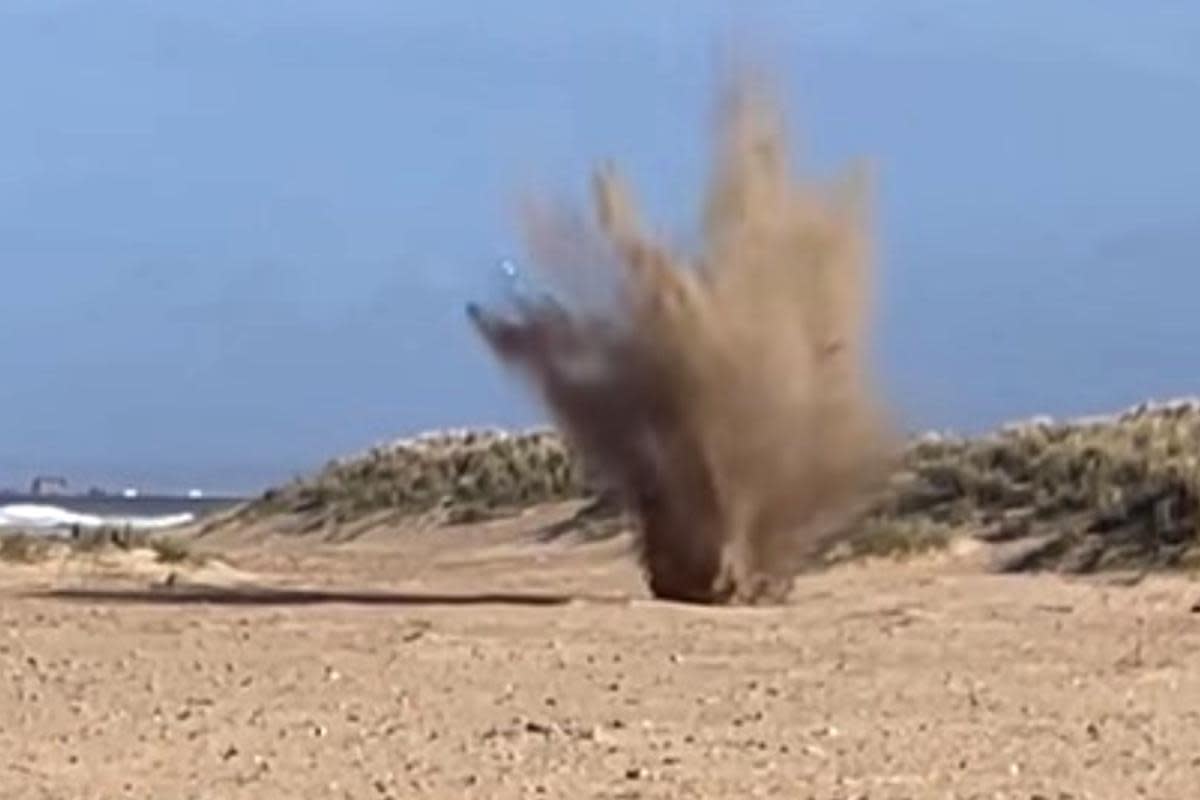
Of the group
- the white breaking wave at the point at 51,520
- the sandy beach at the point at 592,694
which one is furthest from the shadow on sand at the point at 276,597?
the white breaking wave at the point at 51,520

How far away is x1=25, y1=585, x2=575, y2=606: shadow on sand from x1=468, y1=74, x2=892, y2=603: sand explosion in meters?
1.61

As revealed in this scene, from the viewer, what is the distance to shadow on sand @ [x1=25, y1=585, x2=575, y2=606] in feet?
96.7

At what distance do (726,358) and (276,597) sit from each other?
16.1 feet

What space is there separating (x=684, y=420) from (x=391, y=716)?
953 centimetres

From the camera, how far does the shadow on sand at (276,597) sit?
29.5 m

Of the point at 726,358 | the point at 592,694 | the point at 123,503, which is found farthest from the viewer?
the point at 123,503

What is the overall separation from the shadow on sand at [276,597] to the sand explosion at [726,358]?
5.30ft

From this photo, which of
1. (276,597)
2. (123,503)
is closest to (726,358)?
(276,597)

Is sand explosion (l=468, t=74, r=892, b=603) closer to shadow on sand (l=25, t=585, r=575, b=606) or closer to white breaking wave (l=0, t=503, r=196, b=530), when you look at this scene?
shadow on sand (l=25, t=585, r=575, b=606)

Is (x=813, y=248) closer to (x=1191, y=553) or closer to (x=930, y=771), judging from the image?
(x=1191, y=553)

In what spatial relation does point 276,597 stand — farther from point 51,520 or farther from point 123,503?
point 123,503

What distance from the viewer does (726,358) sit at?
28344 millimetres

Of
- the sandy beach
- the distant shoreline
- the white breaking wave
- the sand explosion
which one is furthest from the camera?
Answer: the distant shoreline

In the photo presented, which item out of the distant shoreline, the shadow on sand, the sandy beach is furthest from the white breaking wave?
the sandy beach
